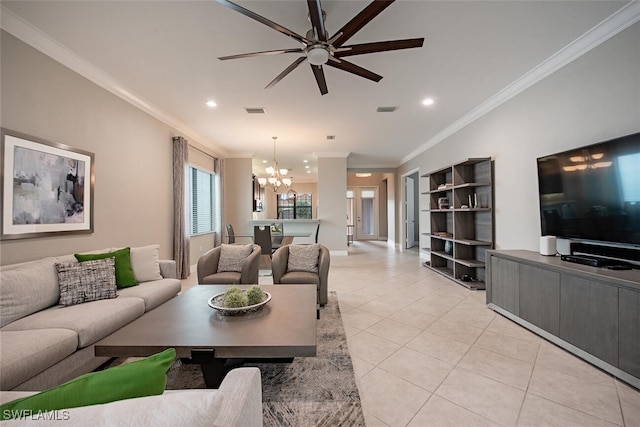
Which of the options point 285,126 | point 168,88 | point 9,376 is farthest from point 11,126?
point 285,126

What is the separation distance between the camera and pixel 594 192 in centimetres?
240

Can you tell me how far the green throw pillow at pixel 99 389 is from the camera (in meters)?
0.59

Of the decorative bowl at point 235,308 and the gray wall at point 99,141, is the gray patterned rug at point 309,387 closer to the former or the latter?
the decorative bowl at point 235,308

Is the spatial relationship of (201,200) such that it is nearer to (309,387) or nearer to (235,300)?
(235,300)

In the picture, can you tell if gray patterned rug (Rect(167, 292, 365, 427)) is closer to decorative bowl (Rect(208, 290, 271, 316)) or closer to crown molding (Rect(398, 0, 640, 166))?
decorative bowl (Rect(208, 290, 271, 316))

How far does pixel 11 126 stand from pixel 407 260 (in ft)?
22.7

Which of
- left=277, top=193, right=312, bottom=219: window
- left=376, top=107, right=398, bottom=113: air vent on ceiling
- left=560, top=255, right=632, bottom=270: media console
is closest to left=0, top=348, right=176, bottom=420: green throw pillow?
left=560, top=255, right=632, bottom=270: media console

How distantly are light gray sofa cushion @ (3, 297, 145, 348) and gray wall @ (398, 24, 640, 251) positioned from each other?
442 cm

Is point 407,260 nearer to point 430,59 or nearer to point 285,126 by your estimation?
point 285,126

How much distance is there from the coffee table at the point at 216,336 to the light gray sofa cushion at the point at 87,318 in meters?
0.34

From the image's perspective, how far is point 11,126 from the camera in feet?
7.55

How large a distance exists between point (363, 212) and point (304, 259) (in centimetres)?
883

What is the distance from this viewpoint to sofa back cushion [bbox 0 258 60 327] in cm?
189

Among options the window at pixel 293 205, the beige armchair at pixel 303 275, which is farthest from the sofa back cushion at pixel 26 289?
the window at pixel 293 205
